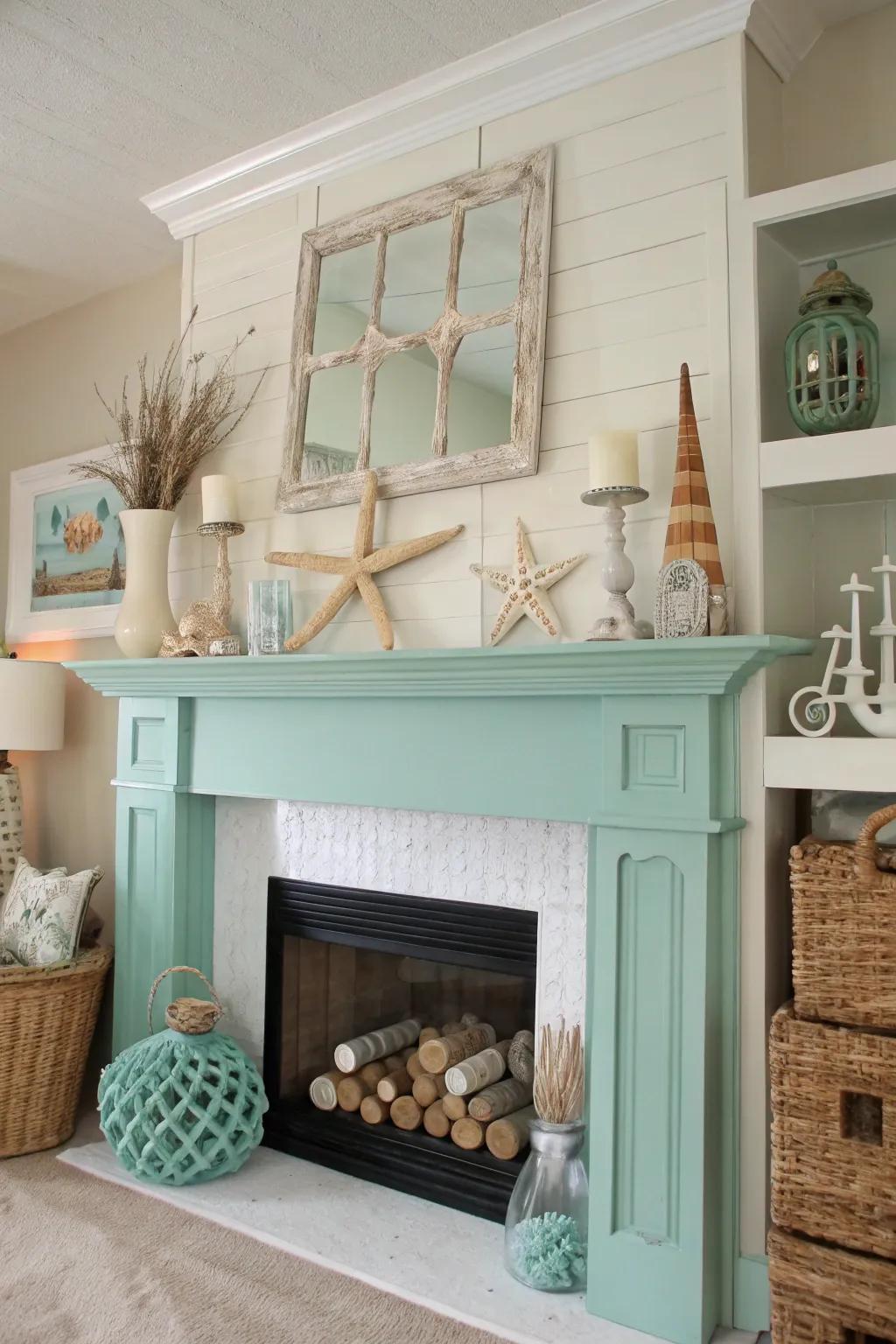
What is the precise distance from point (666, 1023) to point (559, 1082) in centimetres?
30

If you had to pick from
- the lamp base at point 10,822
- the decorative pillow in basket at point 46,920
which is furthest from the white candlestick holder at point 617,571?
the lamp base at point 10,822

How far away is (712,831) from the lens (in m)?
1.98

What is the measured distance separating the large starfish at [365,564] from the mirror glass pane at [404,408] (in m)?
0.09

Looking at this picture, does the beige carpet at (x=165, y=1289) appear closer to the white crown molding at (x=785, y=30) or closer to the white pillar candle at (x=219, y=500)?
the white pillar candle at (x=219, y=500)

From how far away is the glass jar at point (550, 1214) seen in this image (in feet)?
6.94

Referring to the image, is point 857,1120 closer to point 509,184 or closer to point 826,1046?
point 826,1046

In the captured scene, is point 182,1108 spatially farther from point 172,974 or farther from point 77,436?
point 77,436

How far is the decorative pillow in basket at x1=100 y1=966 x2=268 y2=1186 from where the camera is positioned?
2.53 meters

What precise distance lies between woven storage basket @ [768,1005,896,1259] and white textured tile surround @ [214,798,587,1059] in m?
0.54

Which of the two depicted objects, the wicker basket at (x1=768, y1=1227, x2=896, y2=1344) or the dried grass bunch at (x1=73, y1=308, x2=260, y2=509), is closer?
the wicker basket at (x1=768, y1=1227, x2=896, y2=1344)

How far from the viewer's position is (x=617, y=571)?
2.12m

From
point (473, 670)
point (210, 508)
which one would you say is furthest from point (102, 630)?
point (473, 670)

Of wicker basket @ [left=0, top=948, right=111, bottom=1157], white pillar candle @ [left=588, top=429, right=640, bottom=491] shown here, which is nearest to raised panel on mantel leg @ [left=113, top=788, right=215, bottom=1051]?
wicker basket @ [left=0, top=948, right=111, bottom=1157]

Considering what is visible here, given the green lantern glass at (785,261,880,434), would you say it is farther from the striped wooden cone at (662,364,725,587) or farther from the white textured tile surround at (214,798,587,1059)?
the white textured tile surround at (214,798,587,1059)
